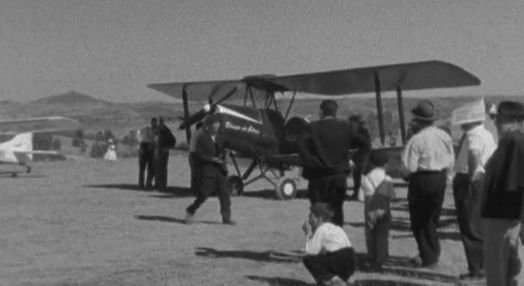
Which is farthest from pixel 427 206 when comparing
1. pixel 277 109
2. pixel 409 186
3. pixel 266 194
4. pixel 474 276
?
pixel 266 194

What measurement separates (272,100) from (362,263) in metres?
11.6

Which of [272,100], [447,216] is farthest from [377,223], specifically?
[272,100]

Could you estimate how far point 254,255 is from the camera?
1084cm

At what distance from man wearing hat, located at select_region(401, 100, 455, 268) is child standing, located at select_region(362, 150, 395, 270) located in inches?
12.5

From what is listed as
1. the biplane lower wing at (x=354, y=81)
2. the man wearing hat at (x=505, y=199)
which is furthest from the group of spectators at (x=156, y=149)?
the man wearing hat at (x=505, y=199)

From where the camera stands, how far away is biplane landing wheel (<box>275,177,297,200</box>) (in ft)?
65.2

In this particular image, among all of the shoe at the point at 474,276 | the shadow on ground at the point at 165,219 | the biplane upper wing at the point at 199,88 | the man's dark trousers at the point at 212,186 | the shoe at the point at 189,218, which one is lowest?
the shoe at the point at 474,276

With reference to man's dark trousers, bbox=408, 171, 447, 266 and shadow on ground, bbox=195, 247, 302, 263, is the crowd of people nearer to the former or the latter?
man's dark trousers, bbox=408, 171, 447, 266

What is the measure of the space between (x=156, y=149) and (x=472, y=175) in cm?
1353

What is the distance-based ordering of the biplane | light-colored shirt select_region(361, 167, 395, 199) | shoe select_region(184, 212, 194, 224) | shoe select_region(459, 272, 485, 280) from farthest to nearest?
1. the biplane
2. shoe select_region(184, 212, 194, 224)
3. light-colored shirt select_region(361, 167, 395, 199)
4. shoe select_region(459, 272, 485, 280)

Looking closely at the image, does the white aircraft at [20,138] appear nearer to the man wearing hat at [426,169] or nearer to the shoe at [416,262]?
the shoe at [416,262]

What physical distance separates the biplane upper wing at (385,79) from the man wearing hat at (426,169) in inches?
284

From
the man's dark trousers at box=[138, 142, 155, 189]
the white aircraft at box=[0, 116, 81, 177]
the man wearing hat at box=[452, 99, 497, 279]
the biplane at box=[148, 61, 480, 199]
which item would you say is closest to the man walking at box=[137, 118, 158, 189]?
the man's dark trousers at box=[138, 142, 155, 189]

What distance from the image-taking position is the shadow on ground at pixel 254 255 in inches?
409
